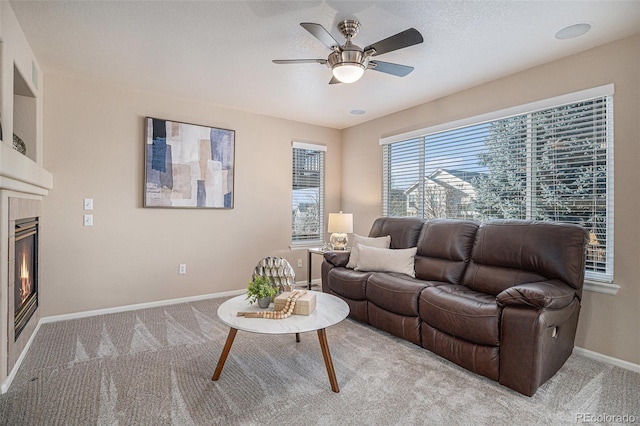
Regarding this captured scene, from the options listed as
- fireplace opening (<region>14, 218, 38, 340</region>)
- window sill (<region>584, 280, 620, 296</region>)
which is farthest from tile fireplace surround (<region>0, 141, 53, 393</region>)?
window sill (<region>584, 280, 620, 296</region>)

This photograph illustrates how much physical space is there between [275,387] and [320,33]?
2247 mm

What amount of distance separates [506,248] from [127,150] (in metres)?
3.95

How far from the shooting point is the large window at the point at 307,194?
5.10 m

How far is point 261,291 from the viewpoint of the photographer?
92.0 inches

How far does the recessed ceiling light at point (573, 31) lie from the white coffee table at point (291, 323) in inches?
101

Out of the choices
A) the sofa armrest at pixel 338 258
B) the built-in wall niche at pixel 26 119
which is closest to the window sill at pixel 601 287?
the sofa armrest at pixel 338 258

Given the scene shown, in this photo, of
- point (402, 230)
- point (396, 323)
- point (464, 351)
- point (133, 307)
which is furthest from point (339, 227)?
point (133, 307)

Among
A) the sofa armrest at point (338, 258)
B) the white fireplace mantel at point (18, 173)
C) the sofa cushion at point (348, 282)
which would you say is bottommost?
the sofa cushion at point (348, 282)

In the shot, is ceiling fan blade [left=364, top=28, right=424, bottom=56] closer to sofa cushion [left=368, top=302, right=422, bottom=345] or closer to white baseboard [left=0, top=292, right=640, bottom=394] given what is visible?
sofa cushion [left=368, top=302, right=422, bottom=345]

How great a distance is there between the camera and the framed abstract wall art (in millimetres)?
3891

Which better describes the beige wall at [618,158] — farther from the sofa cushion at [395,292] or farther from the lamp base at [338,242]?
the lamp base at [338,242]

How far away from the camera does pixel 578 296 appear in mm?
2457

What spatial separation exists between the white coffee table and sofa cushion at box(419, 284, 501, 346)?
71 cm

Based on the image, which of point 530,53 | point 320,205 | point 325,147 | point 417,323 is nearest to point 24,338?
point 417,323
